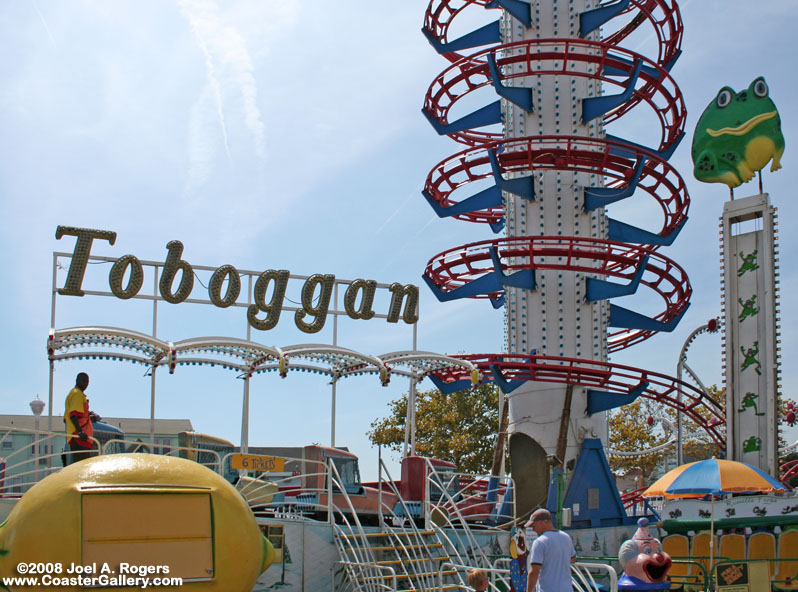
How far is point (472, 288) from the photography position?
91.7ft

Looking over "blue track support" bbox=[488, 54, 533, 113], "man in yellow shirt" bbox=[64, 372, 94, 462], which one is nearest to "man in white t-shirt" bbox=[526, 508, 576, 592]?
"man in yellow shirt" bbox=[64, 372, 94, 462]

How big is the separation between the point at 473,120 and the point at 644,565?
2020 cm

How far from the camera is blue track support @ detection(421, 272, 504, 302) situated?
27500 mm

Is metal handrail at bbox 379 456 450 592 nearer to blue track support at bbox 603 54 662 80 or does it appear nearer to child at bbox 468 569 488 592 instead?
child at bbox 468 569 488 592

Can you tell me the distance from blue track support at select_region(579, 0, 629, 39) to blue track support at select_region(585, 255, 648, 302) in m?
7.77

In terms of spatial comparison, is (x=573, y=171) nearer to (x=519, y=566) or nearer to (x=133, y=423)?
(x=519, y=566)

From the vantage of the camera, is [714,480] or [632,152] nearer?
[714,480]

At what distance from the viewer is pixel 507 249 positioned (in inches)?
1094

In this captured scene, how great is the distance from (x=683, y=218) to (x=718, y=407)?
18.1ft

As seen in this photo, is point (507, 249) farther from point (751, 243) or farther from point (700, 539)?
point (700, 539)

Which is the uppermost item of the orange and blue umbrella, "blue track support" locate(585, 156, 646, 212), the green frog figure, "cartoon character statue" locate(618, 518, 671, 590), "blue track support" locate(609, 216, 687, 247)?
the green frog figure

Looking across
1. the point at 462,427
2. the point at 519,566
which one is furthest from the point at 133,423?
the point at 519,566

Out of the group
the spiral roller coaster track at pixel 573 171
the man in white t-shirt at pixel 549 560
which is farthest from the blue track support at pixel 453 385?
the man in white t-shirt at pixel 549 560

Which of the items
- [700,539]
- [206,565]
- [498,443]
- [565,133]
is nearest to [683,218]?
[565,133]
